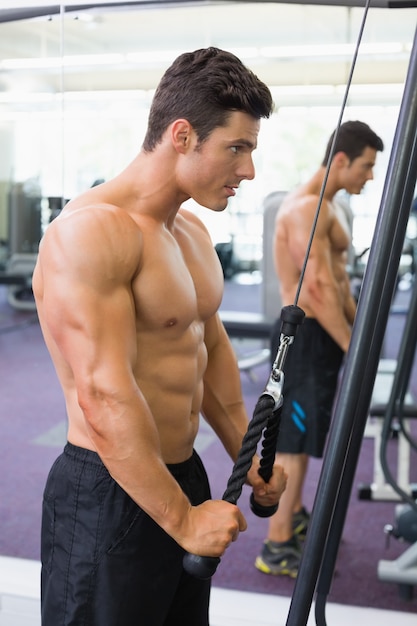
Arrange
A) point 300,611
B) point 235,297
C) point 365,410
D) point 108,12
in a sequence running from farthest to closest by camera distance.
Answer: point 235,297
point 108,12
point 365,410
point 300,611

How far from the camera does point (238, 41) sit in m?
3.38

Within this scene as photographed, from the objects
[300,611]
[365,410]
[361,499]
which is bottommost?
[361,499]

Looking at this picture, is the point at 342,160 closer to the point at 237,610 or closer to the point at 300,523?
the point at 300,523

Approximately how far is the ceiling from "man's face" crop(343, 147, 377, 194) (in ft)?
1.65

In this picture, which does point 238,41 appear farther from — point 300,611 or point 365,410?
point 300,611

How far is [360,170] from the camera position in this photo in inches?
116

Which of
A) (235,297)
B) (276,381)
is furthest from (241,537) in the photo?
(235,297)

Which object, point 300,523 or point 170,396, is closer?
point 170,396

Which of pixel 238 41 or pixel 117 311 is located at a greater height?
pixel 238 41

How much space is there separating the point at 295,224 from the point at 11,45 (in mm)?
1180

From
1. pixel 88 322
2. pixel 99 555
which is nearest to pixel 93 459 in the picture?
pixel 99 555

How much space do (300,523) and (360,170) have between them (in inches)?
53.1

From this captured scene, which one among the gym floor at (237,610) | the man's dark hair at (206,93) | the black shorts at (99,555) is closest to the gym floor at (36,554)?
the gym floor at (237,610)

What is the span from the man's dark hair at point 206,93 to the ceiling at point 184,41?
1.37m
